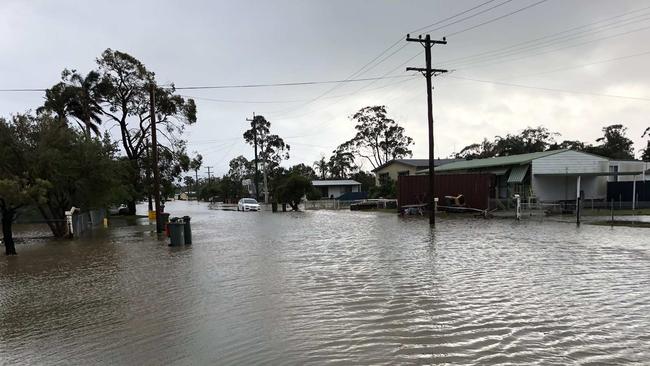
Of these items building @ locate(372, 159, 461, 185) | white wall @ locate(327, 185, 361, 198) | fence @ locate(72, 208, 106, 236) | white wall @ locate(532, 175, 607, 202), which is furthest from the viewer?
white wall @ locate(327, 185, 361, 198)

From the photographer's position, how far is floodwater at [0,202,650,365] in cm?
583

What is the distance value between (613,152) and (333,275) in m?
66.9

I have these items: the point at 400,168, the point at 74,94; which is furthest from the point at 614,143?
the point at 74,94

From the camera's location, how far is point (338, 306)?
26.6ft

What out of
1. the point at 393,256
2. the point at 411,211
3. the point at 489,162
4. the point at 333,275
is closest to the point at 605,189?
the point at 489,162

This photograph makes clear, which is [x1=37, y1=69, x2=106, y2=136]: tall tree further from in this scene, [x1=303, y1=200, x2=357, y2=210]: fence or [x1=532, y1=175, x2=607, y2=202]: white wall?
[x1=532, y1=175, x2=607, y2=202]: white wall

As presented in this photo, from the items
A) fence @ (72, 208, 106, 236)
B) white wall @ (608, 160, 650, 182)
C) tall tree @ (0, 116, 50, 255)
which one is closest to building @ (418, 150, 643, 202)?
white wall @ (608, 160, 650, 182)

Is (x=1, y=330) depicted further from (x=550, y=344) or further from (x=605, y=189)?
(x=605, y=189)

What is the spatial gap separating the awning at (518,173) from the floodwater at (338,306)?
20.0 m

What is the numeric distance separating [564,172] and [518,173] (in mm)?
3090

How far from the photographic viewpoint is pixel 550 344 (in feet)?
19.2

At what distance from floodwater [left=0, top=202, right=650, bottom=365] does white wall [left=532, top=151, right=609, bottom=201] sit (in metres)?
20.0

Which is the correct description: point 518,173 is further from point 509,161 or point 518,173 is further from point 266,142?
point 266,142

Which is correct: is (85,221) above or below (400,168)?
below
